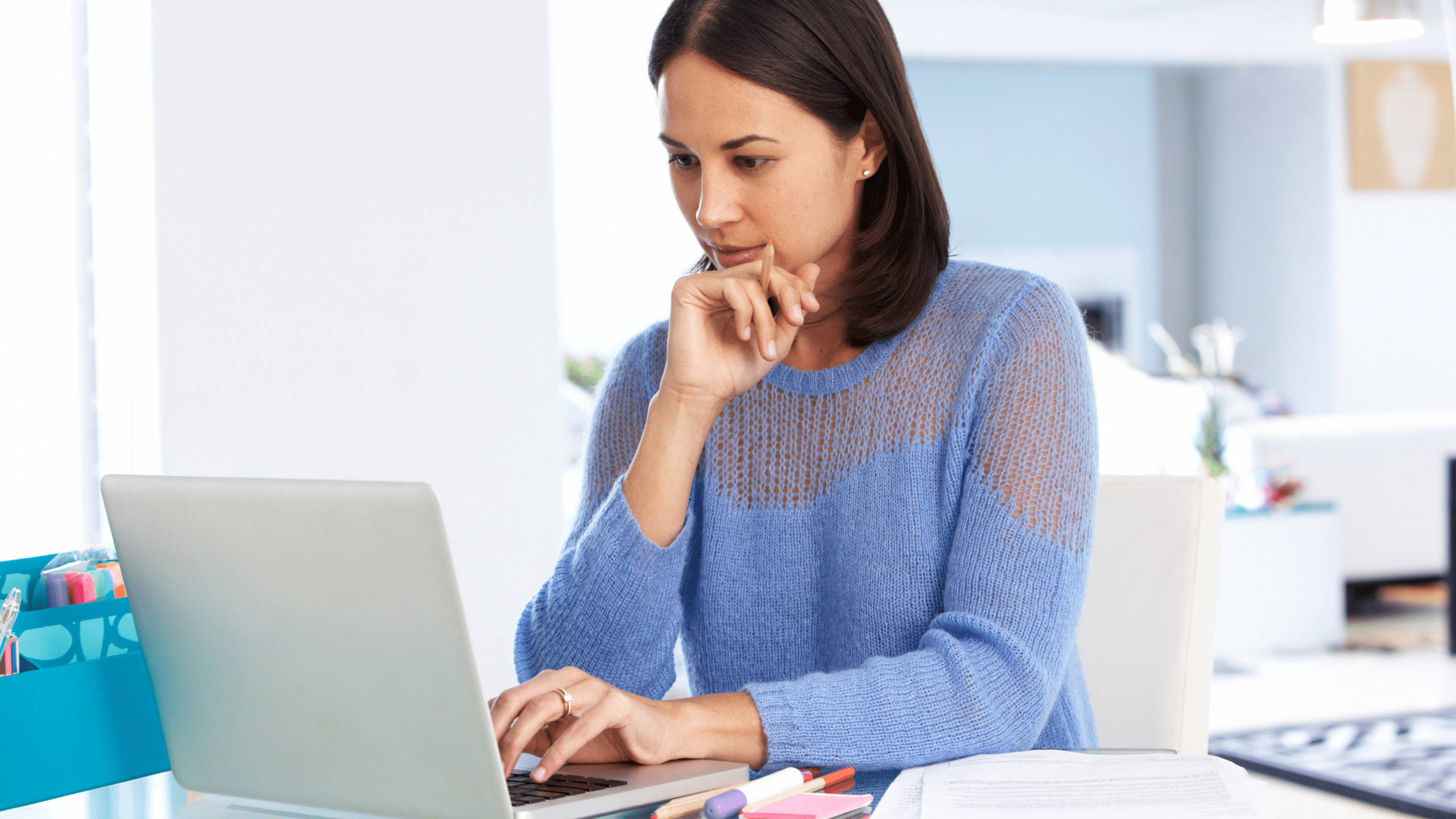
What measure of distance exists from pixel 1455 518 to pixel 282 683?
4.25 metres

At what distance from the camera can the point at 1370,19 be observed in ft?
13.5

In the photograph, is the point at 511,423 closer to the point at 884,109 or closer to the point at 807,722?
the point at 884,109

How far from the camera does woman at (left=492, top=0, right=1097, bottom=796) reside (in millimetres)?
959

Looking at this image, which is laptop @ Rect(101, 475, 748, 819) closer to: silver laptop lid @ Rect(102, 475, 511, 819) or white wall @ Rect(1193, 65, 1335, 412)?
silver laptop lid @ Rect(102, 475, 511, 819)

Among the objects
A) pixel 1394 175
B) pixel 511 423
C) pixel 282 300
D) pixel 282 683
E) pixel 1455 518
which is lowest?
pixel 1455 518

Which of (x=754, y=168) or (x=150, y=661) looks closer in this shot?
(x=150, y=661)

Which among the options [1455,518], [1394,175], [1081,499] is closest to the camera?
[1081,499]

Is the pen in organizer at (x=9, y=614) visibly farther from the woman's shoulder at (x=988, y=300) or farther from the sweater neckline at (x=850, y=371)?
the woman's shoulder at (x=988, y=300)

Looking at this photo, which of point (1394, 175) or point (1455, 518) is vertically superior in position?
point (1394, 175)

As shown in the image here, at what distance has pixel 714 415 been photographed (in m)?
1.12

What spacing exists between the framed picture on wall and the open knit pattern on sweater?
260 inches

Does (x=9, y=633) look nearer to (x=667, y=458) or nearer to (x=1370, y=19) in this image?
Answer: (x=667, y=458)

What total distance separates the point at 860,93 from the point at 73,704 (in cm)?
76

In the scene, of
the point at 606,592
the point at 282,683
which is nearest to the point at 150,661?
the point at 282,683
